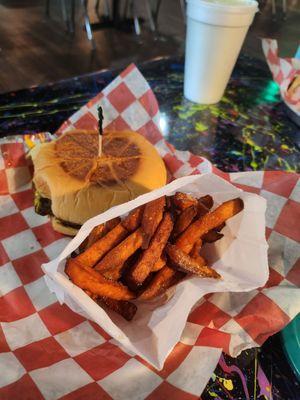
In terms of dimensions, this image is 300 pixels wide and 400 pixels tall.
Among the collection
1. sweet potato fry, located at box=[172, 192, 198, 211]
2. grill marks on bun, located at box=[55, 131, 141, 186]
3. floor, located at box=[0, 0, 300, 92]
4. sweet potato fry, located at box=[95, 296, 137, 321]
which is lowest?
floor, located at box=[0, 0, 300, 92]

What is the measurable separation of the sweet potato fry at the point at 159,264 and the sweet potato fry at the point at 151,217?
0.06 metres

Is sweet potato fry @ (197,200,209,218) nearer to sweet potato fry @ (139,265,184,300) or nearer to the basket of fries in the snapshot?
the basket of fries

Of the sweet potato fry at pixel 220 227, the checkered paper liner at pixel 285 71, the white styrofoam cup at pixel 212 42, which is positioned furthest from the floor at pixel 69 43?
the sweet potato fry at pixel 220 227

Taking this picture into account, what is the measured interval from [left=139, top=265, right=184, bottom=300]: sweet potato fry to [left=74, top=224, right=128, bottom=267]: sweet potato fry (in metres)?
0.15

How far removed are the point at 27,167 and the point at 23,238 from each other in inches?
14.4

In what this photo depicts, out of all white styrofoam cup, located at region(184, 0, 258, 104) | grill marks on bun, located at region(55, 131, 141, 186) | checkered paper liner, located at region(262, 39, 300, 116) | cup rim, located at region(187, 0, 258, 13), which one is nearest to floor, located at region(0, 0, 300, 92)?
checkered paper liner, located at region(262, 39, 300, 116)

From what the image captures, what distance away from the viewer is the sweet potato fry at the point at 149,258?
966 millimetres

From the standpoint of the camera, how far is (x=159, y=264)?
1.02 m

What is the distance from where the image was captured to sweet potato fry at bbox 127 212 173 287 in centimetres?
97

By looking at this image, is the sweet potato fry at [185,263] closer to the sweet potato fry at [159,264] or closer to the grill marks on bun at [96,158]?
the sweet potato fry at [159,264]

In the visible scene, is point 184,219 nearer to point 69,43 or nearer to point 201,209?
point 201,209

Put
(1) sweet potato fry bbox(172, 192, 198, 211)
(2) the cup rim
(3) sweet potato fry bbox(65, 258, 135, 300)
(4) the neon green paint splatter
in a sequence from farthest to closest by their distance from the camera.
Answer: (4) the neon green paint splatter
(2) the cup rim
(1) sweet potato fry bbox(172, 192, 198, 211)
(3) sweet potato fry bbox(65, 258, 135, 300)

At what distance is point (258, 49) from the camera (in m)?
4.61

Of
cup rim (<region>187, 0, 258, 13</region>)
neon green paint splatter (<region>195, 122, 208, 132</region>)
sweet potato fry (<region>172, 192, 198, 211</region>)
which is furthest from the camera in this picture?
neon green paint splatter (<region>195, 122, 208, 132</region>)
